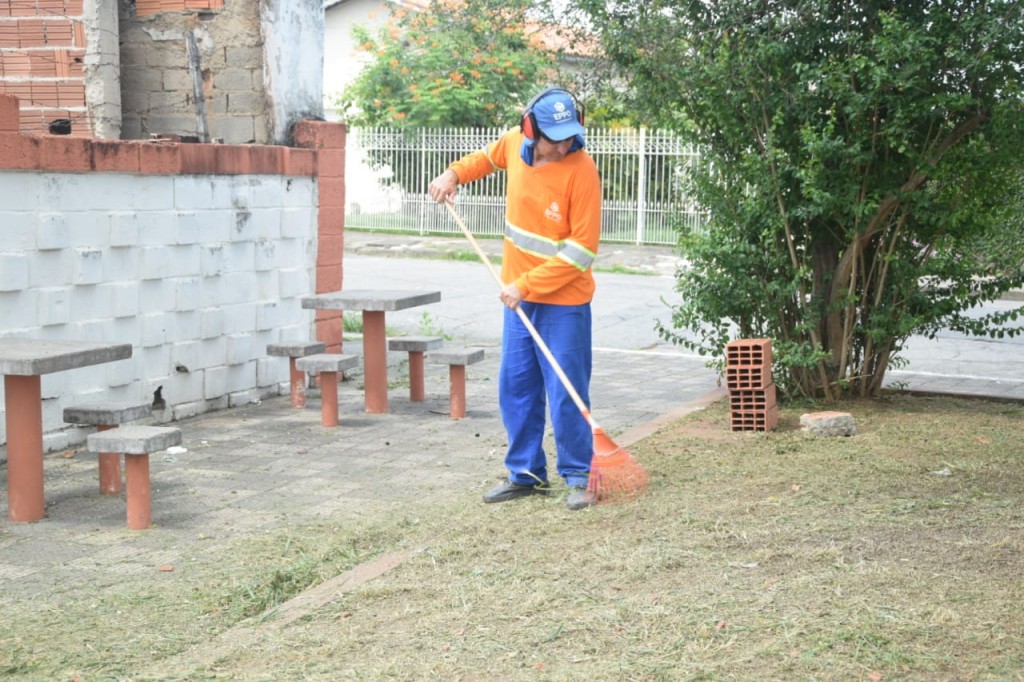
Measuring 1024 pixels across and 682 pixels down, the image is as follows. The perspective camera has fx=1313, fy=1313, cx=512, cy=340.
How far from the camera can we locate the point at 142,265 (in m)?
8.49

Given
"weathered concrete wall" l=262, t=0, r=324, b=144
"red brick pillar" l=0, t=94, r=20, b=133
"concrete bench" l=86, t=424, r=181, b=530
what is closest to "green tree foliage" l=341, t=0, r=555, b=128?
"weathered concrete wall" l=262, t=0, r=324, b=144

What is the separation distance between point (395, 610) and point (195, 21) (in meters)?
6.61

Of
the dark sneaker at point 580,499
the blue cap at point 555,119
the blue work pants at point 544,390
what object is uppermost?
the blue cap at point 555,119

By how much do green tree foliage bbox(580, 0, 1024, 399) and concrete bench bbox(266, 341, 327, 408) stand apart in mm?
2588

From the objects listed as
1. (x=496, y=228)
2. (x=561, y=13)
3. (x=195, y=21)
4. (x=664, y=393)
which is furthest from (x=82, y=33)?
(x=496, y=228)

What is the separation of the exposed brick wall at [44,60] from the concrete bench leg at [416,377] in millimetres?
3041

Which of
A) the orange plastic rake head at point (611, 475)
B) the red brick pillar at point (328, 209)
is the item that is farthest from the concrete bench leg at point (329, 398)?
the orange plastic rake head at point (611, 475)

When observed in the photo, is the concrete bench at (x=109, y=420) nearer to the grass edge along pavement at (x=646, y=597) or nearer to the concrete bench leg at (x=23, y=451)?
the concrete bench leg at (x=23, y=451)

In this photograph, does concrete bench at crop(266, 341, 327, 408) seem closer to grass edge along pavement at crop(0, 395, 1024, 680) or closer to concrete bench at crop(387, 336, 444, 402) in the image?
concrete bench at crop(387, 336, 444, 402)

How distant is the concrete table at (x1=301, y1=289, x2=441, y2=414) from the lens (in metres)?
8.92

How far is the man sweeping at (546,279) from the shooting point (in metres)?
6.23

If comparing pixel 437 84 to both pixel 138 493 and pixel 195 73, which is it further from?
pixel 138 493

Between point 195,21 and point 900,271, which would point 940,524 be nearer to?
point 900,271

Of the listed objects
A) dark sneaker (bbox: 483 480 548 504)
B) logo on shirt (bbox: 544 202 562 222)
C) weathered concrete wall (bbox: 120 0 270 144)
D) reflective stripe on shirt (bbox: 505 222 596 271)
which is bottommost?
dark sneaker (bbox: 483 480 548 504)
